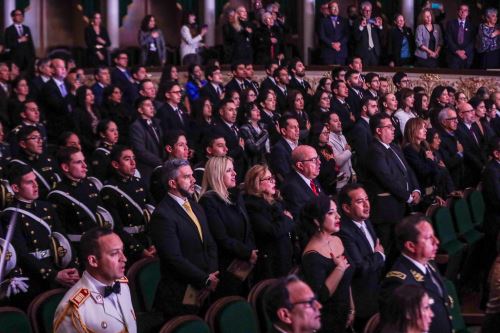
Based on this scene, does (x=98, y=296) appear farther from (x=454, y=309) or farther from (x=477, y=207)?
(x=477, y=207)

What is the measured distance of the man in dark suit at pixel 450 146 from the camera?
845 cm

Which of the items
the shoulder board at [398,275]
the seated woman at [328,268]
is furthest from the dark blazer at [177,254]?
the shoulder board at [398,275]

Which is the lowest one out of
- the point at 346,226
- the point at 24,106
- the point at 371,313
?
the point at 371,313

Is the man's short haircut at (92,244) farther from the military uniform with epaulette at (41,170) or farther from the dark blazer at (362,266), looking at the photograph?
the military uniform with epaulette at (41,170)

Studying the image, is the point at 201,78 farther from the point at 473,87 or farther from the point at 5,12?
the point at 5,12

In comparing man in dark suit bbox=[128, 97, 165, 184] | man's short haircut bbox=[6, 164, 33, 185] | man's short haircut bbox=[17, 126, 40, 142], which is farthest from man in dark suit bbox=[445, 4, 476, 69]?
man's short haircut bbox=[6, 164, 33, 185]

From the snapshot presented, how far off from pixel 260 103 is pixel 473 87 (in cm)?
470

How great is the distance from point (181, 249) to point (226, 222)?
394 mm

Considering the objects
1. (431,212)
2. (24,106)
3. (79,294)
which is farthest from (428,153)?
(79,294)

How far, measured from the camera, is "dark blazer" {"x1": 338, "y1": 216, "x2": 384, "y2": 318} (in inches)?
198

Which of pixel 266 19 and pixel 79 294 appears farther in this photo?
pixel 266 19

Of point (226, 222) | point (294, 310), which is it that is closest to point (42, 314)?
point (226, 222)

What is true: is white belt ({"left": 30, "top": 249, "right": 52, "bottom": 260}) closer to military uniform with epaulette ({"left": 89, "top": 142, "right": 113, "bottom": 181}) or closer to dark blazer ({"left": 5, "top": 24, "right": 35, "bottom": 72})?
military uniform with epaulette ({"left": 89, "top": 142, "right": 113, "bottom": 181})

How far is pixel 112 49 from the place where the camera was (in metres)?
15.3
